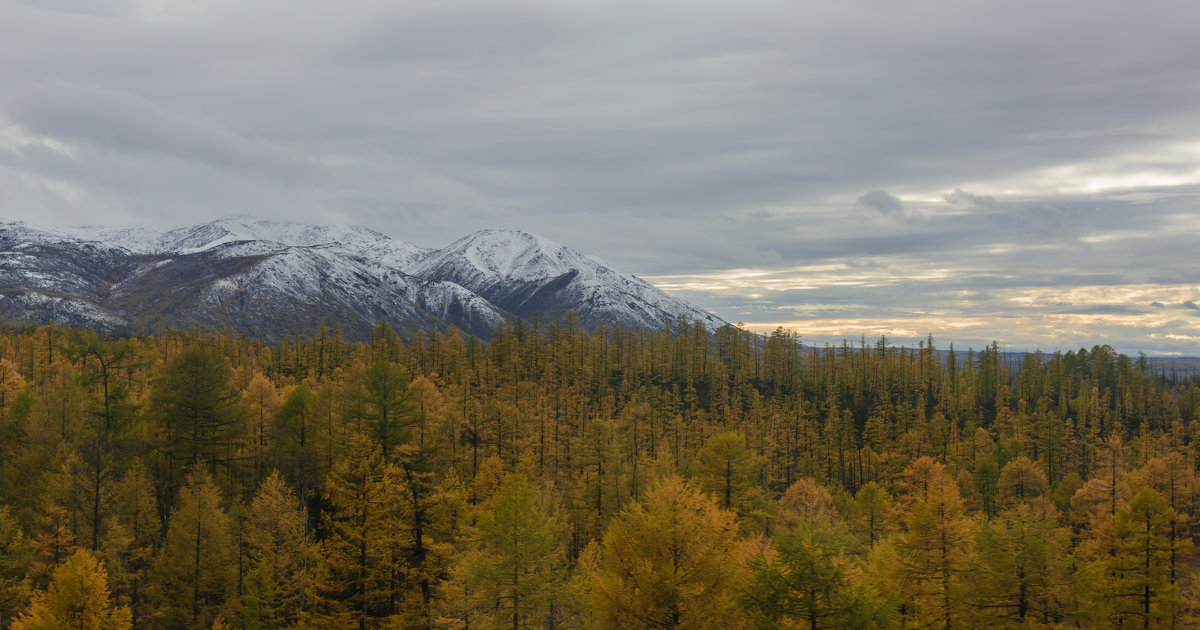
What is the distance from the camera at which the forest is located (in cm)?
2725

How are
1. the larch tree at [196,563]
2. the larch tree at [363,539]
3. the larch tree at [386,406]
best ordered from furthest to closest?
the larch tree at [386,406], the larch tree at [196,563], the larch tree at [363,539]

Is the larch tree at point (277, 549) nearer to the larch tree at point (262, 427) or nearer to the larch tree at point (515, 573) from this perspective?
the larch tree at point (262, 427)

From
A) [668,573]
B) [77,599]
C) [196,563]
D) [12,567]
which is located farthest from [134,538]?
[668,573]

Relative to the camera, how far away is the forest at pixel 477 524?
27250mm

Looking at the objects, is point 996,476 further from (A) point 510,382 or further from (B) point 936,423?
(A) point 510,382

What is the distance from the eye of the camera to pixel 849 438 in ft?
335

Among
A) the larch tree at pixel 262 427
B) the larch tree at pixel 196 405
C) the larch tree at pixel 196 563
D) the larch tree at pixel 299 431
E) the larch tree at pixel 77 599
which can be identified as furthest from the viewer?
the larch tree at pixel 262 427

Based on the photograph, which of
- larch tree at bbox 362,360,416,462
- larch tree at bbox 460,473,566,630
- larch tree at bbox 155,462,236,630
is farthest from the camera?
larch tree at bbox 362,360,416,462

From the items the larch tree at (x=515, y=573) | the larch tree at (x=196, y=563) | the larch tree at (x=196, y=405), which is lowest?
the larch tree at (x=196, y=563)

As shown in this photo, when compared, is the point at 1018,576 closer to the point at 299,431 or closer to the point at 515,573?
the point at 515,573

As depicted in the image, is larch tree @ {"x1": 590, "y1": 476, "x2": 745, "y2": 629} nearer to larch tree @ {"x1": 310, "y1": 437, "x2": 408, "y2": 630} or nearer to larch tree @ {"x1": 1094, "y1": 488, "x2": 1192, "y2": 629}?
larch tree @ {"x1": 310, "y1": 437, "x2": 408, "y2": 630}

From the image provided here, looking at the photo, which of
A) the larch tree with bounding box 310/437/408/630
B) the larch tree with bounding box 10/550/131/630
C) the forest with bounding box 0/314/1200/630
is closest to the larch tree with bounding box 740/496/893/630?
the forest with bounding box 0/314/1200/630

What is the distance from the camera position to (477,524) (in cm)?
3606

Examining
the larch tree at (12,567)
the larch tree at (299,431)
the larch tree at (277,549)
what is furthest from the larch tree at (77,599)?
the larch tree at (299,431)
